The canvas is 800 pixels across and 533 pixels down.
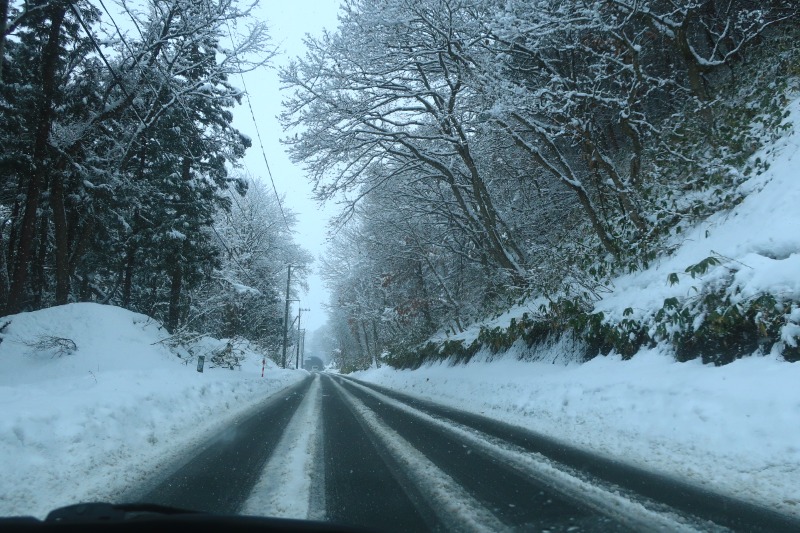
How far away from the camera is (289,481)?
3.97 m

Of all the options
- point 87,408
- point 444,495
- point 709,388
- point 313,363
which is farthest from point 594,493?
point 313,363

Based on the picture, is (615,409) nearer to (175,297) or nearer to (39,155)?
(39,155)

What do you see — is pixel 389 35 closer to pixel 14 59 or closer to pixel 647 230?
pixel 647 230

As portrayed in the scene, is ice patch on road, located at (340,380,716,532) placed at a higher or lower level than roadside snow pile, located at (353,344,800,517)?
lower

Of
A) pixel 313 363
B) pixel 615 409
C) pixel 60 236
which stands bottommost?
pixel 313 363

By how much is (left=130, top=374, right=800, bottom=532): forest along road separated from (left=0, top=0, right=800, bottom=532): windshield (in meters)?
0.04

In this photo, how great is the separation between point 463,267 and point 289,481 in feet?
57.2

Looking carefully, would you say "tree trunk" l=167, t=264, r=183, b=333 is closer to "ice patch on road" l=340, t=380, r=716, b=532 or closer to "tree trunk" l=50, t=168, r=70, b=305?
"tree trunk" l=50, t=168, r=70, b=305

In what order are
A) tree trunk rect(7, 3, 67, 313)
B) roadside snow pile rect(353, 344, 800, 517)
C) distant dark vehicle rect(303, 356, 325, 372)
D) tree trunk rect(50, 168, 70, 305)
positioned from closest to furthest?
roadside snow pile rect(353, 344, 800, 517)
tree trunk rect(7, 3, 67, 313)
tree trunk rect(50, 168, 70, 305)
distant dark vehicle rect(303, 356, 325, 372)

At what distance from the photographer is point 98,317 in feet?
41.0

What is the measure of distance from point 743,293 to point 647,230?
4.06 m

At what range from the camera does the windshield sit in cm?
383

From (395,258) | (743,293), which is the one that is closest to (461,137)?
(743,293)

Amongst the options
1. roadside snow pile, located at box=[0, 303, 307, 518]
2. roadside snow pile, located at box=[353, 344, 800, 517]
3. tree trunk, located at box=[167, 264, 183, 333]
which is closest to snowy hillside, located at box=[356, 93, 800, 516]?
roadside snow pile, located at box=[353, 344, 800, 517]
